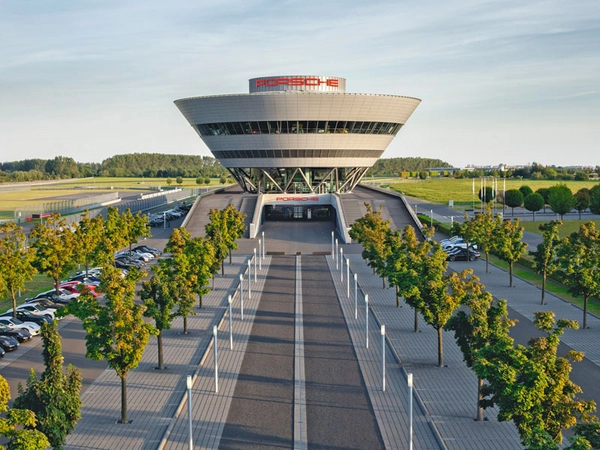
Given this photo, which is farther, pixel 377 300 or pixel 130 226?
pixel 130 226

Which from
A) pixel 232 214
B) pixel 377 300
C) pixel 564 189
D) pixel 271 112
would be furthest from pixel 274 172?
pixel 377 300

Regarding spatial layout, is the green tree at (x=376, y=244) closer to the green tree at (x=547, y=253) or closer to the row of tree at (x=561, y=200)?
the green tree at (x=547, y=253)

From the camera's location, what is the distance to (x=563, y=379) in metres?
19.9

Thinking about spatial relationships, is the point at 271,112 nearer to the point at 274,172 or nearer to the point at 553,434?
the point at 274,172

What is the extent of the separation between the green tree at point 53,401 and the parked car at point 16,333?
58.7ft

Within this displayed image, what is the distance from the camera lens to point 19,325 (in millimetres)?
39969

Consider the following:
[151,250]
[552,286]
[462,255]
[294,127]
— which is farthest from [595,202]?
[151,250]

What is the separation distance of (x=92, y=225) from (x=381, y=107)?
5037 cm

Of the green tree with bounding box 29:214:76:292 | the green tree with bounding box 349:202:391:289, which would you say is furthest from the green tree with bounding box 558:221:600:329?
the green tree with bounding box 29:214:76:292

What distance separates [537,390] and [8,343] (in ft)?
94.5

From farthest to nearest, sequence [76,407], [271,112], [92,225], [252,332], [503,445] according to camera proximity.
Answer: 1. [271,112]
2. [92,225]
3. [252,332]
4. [503,445]
5. [76,407]

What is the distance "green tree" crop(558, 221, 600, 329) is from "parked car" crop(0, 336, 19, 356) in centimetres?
3241

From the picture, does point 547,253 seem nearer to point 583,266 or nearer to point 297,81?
point 583,266

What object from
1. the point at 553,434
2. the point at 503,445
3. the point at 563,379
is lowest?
the point at 503,445
